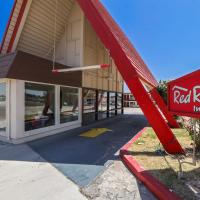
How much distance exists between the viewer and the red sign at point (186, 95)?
3.50 metres

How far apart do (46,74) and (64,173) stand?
489 cm

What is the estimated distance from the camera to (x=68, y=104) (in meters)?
10.3

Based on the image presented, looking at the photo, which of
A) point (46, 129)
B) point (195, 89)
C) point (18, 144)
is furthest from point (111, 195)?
point (46, 129)

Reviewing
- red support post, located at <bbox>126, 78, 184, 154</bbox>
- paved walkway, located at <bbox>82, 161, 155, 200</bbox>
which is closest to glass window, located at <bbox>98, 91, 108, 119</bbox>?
red support post, located at <bbox>126, 78, 184, 154</bbox>

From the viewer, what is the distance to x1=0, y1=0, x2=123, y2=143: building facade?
24.0 ft

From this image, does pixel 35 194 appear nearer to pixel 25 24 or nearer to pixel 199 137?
pixel 199 137

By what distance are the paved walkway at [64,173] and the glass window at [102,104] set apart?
6.92 meters

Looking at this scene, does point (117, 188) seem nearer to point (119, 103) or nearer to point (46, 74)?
point (46, 74)

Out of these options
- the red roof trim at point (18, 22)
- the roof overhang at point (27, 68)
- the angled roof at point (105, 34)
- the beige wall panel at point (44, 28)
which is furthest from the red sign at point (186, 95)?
the beige wall panel at point (44, 28)

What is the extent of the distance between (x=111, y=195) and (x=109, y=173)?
0.99 m

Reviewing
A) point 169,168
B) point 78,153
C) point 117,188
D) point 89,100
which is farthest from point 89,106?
point 117,188

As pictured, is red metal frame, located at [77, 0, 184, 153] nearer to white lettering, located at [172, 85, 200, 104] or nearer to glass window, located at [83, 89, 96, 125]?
white lettering, located at [172, 85, 200, 104]

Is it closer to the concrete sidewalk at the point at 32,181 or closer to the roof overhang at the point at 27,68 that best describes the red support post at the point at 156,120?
the concrete sidewalk at the point at 32,181

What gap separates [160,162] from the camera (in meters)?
4.92
